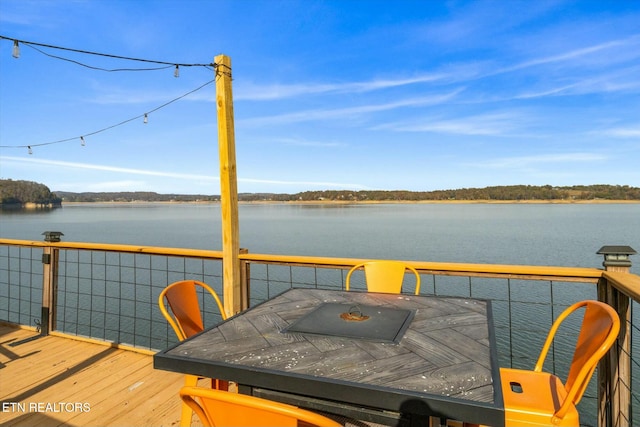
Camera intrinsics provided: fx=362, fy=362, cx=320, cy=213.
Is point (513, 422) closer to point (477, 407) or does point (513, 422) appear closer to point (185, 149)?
point (477, 407)

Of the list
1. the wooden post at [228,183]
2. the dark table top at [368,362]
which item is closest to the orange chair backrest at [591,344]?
the dark table top at [368,362]

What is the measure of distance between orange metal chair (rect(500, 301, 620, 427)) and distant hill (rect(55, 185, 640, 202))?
28.9m

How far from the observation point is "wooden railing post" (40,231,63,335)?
11.2ft

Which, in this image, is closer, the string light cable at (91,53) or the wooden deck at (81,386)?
the wooden deck at (81,386)

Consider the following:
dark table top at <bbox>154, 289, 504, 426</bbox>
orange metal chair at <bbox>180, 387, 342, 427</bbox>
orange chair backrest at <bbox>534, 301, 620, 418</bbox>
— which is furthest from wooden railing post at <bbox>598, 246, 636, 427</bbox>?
orange metal chair at <bbox>180, 387, 342, 427</bbox>

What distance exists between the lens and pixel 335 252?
48.7 ft

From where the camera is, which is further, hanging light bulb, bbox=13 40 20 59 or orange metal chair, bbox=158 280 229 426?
hanging light bulb, bbox=13 40 20 59

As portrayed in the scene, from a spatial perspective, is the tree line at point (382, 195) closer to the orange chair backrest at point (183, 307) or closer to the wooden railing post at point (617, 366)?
the orange chair backrest at point (183, 307)

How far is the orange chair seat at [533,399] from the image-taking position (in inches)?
51.3

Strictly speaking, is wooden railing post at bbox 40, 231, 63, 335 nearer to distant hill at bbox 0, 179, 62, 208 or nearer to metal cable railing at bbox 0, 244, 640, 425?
metal cable railing at bbox 0, 244, 640, 425

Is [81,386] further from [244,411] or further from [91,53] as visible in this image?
[244,411]

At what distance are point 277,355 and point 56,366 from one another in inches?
103

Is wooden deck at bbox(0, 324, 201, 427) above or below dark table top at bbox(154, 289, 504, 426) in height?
below

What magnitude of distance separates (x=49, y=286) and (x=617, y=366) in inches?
172
